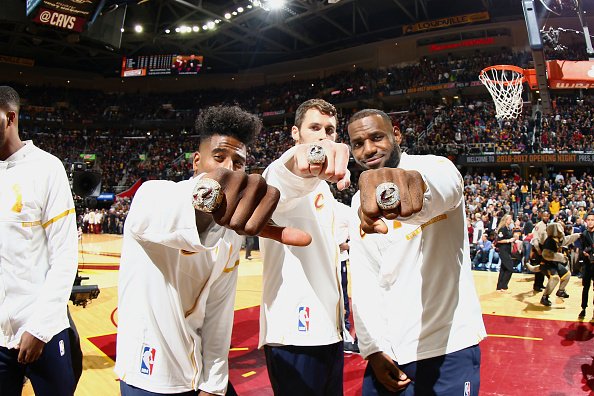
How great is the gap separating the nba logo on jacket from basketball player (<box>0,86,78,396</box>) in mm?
1187

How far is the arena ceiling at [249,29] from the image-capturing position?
85.6ft

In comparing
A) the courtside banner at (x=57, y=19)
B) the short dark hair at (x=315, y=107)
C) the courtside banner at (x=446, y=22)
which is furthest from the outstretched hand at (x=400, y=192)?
the courtside banner at (x=446, y=22)

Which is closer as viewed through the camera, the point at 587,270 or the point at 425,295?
the point at 425,295

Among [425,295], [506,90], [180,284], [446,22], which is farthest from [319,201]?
[446,22]

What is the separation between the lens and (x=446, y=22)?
26.6m

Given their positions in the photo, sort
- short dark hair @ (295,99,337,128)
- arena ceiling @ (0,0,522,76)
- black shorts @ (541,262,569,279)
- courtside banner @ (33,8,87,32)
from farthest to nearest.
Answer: arena ceiling @ (0,0,522,76)
courtside banner @ (33,8,87,32)
black shorts @ (541,262,569,279)
short dark hair @ (295,99,337,128)

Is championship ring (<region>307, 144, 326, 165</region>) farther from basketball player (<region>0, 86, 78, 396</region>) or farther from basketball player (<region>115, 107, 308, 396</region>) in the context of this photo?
basketball player (<region>0, 86, 78, 396</region>)

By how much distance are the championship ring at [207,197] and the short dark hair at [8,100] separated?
67.2 inches

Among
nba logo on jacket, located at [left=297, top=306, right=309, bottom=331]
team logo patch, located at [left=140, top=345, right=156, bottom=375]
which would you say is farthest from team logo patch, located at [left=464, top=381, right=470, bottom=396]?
team logo patch, located at [left=140, top=345, right=156, bottom=375]

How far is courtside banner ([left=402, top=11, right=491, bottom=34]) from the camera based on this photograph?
25.7m

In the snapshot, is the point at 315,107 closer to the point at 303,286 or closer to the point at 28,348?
the point at 303,286

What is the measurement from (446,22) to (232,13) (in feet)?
40.6

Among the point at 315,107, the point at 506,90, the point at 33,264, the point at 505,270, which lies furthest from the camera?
the point at 506,90

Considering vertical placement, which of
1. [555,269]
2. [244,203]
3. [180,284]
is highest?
[244,203]
